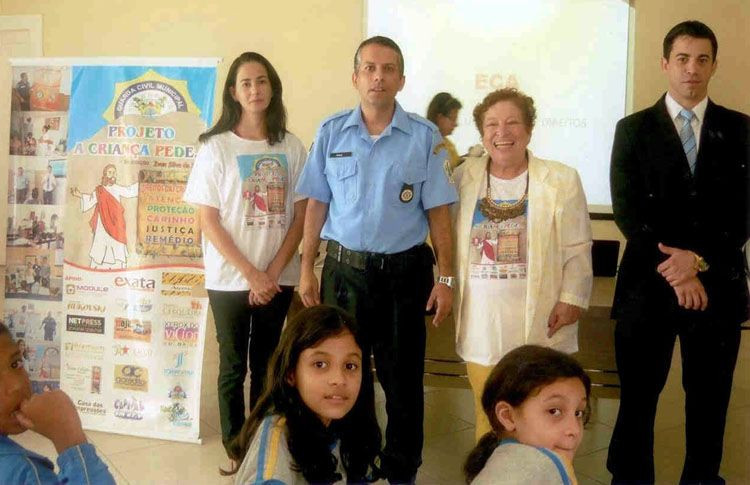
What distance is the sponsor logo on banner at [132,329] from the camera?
9.10 ft

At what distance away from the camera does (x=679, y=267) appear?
A: 6.93 ft

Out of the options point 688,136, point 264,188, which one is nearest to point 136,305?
point 264,188

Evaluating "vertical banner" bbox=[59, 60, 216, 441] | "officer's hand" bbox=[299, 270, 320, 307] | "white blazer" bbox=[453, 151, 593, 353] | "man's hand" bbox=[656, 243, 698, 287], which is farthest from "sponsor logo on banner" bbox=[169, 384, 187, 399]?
"man's hand" bbox=[656, 243, 698, 287]

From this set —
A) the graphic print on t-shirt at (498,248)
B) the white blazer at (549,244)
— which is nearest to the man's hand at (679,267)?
the white blazer at (549,244)

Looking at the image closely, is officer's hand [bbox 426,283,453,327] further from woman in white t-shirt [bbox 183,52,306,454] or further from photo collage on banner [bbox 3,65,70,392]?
photo collage on banner [bbox 3,65,70,392]

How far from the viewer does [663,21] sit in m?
4.30

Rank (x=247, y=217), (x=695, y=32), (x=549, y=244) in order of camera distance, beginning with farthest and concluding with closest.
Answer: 1. (x=247, y=217)
2. (x=695, y=32)
3. (x=549, y=244)

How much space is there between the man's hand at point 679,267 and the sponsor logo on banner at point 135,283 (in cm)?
185

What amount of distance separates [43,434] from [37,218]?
1.90m

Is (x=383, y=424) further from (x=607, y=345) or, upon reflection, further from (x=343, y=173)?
(x=343, y=173)

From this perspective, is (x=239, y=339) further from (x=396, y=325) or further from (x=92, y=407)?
(x=92, y=407)

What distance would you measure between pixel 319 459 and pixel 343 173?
1.15m

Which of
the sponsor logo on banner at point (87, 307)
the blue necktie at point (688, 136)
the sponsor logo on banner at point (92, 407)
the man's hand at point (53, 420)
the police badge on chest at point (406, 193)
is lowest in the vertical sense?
the sponsor logo on banner at point (92, 407)

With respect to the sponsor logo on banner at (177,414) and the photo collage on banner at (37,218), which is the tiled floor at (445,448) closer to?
the sponsor logo on banner at (177,414)
